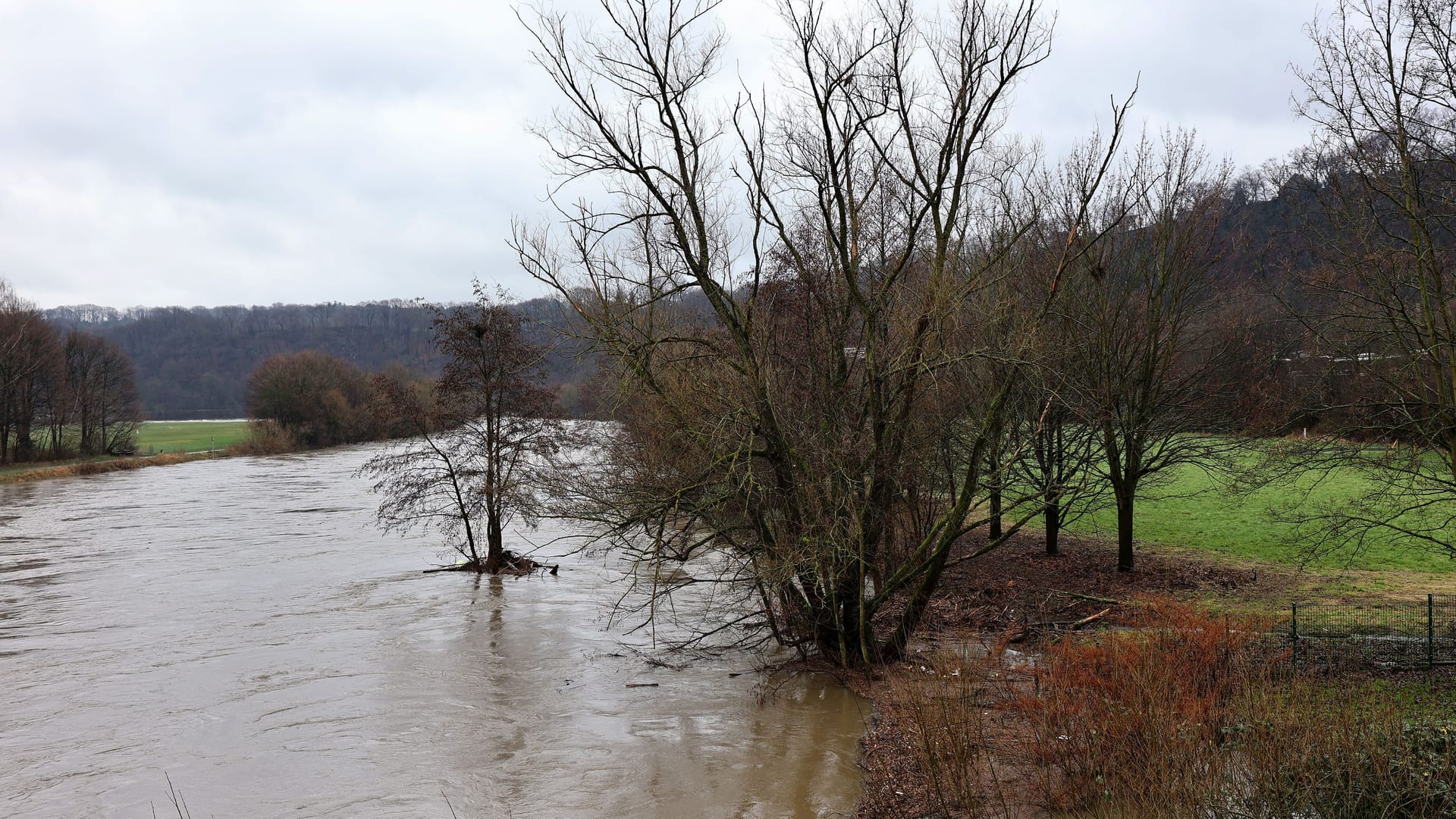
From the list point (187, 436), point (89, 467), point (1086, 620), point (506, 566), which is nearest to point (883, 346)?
point (1086, 620)

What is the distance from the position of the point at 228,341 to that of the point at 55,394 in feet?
321

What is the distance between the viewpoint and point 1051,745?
9.48m

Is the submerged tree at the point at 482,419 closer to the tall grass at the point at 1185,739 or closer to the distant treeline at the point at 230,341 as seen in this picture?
the tall grass at the point at 1185,739

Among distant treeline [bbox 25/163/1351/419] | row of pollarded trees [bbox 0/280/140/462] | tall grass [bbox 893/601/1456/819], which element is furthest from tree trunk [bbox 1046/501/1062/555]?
distant treeline [bbox 25/163/1351/419]

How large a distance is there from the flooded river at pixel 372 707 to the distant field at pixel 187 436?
181ft

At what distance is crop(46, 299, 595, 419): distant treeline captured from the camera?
13925 cm

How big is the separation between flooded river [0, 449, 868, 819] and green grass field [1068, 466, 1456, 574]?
992 cm

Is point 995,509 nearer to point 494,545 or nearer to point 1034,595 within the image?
point 1034,595

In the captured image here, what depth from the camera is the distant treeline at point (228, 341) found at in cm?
13925

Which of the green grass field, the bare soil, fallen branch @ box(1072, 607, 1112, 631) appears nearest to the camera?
the bare soil

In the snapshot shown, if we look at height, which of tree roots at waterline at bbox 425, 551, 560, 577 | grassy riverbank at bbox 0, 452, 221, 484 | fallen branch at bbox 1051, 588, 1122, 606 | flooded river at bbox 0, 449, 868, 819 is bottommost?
flooded river at bbox 0, 449, 868, 819

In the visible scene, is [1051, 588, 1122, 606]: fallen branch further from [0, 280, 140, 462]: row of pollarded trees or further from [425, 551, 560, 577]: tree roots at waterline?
[0, 280, 140, 462]: row of pollarded trees

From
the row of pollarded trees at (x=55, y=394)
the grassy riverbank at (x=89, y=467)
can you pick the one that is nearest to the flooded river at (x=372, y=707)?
the grassy riverbank at (x=89, y=467)

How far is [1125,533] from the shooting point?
2156 centimetres
